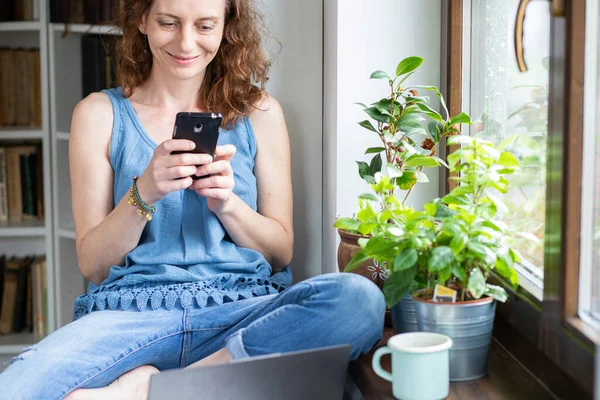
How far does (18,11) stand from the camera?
8.07 feet

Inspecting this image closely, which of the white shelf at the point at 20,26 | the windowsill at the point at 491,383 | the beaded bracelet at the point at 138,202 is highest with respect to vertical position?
the white shelf at the point at 20,26

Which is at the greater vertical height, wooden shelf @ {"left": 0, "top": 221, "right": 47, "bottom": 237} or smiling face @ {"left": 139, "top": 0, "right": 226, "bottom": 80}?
smiling face @ {"left": 139, "top": 0, "right": 226, "bottom": 80}

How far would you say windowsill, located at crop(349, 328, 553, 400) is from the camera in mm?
1145

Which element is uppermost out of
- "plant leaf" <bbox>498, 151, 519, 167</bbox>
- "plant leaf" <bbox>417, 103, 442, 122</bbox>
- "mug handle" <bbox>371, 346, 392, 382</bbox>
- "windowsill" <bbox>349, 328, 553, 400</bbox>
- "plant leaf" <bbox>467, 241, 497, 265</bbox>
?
"plant leaf" <bbox>417, 103, 442, 122</bbox>

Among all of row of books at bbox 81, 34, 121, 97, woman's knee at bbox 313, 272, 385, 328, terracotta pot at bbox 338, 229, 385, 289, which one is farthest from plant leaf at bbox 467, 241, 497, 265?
row of books at bbox 81, 34, 121, 97

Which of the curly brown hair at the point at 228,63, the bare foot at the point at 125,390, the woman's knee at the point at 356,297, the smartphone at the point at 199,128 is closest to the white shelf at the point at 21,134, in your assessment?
the curly brown hair at the point at 228,63

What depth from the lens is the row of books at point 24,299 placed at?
2.59m

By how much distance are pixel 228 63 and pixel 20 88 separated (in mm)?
1142

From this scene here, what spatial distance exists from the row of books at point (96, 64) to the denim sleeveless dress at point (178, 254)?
71 centimetres

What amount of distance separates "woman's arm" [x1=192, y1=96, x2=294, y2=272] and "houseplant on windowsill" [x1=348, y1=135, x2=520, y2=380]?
457mm

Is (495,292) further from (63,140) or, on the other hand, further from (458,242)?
(63,140)

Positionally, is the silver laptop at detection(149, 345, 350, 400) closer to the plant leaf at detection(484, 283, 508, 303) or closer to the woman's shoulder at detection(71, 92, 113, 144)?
the plant leaf at detection(484, 283, 508, 303)

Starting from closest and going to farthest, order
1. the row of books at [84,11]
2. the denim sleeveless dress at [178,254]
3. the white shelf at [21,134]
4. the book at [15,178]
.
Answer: the denim sleeveless dress at [178,254], the row of books at [84,11], the white shelf at [21,134], the book at [15,178]

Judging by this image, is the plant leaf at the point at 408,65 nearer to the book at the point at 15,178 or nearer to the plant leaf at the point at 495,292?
the plant leaf at the point at 495,292
